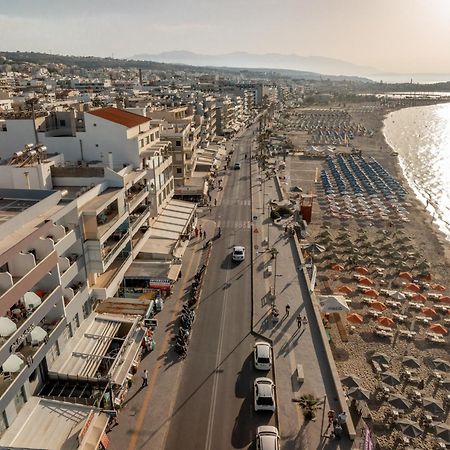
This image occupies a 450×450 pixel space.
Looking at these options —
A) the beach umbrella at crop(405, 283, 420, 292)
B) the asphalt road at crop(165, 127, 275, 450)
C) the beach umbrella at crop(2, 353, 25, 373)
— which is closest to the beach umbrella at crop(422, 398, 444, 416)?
the asphalt road at crop(165, 127, 275, 450)

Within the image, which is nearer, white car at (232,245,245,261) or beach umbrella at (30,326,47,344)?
beach umbrella at (30,326,47,344)

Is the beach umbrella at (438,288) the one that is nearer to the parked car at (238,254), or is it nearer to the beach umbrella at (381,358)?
the beach umbrella at (381,358)

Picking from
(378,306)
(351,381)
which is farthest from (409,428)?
(378,306)

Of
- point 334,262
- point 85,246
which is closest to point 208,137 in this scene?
point 334,262

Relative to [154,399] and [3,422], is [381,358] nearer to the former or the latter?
[154,399]

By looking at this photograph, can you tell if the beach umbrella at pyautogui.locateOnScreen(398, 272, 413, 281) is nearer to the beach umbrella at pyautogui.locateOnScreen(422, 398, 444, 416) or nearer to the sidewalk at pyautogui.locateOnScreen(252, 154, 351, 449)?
the sidewalk at pyautogui.locateOnScreen(252, 154, 351, 449)

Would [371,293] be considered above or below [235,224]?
below

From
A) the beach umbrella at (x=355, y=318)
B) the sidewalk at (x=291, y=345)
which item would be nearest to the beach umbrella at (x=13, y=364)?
the sidewalk at (x=291, y=345)
